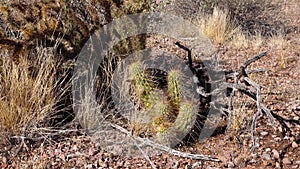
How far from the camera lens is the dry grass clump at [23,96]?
8.60ft

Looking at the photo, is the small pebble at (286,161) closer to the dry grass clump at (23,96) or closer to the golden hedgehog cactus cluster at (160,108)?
the golden hedgehog cactus cluster at (160,108)

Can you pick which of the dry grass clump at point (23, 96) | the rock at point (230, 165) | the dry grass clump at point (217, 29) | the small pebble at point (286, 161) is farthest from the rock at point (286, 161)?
the dry grass clump at point (217, 29)

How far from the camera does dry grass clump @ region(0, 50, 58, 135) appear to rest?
262 cm

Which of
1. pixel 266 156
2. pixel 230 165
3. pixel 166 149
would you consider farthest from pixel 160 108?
pixel 266 156

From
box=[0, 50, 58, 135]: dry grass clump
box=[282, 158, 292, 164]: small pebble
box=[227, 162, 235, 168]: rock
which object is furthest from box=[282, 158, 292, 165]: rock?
box=[0, 50, 58, 135]: dry grass clump

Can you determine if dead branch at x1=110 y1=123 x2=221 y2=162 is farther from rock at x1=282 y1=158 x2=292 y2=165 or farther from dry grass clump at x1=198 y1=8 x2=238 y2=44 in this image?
dry grass clump at x1=198 y1=8 x2=238 y2=44

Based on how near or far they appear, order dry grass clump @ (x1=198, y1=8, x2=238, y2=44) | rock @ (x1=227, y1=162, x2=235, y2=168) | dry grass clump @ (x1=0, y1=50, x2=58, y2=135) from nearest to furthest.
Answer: rock @ (x1=227, y1=162, x2=235, y2=168) → dry grass clump @ (x1=0, y1=50, x2=58, y2=135) → dry grass clump @ (x1=198, y1=8, x2=238, y2=44)

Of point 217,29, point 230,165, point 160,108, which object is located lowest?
point 230,165

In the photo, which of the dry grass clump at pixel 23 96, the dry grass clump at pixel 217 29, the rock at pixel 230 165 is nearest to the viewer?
the rock at pixel 230 165

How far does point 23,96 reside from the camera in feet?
8.98

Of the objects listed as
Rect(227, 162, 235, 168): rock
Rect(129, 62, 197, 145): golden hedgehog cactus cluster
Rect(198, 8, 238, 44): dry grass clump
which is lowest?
Rect(227, 162, 235, 168): rock

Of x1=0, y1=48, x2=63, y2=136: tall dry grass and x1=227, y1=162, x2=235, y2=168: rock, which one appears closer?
x1=227, y1=162, x2=235, y2=168: rock

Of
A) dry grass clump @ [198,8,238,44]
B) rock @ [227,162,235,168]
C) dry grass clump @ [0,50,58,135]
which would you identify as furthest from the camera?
dry grass clump @ [198,8,238,44]

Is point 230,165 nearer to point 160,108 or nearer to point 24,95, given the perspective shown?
point 160,108
